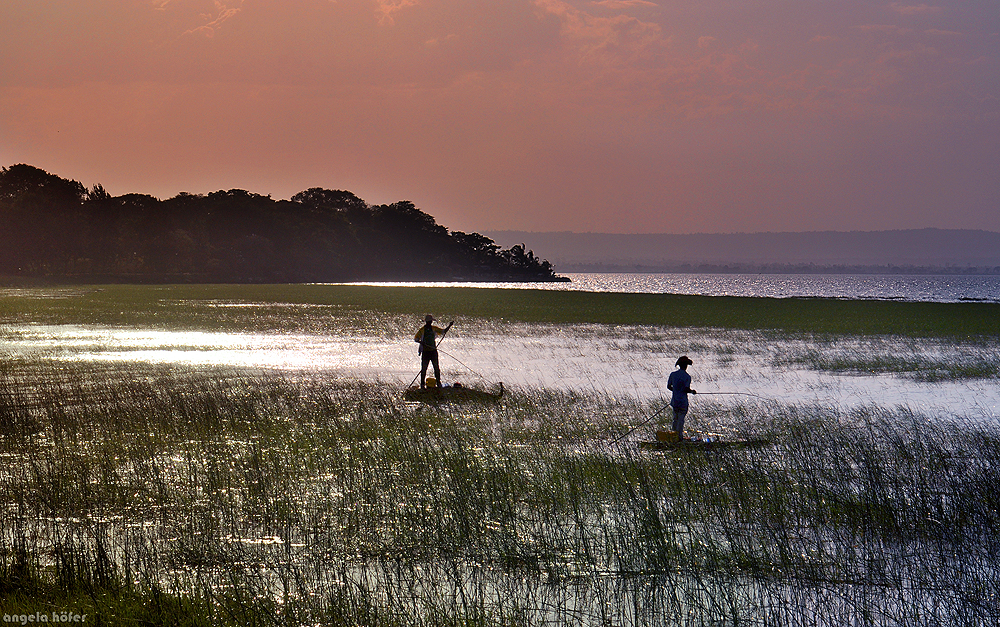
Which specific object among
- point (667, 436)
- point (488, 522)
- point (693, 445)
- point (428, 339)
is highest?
point (428, 339)

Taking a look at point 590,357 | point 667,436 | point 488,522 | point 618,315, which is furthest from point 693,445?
point 618,315

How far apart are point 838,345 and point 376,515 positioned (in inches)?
1516

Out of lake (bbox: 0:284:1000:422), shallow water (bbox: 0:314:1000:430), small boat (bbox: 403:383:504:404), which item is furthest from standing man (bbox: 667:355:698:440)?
small boat (bbox: 403:383:504:404)

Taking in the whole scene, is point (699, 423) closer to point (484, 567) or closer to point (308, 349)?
point (484, 567)

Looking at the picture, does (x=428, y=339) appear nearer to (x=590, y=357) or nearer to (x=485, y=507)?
(x=485, y=507)

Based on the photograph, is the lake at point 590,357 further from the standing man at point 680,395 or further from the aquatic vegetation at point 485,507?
the standing man at point 680,395

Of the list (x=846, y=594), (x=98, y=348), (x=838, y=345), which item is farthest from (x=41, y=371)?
(x=838, y=345)

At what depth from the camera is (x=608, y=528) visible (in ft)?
38.9

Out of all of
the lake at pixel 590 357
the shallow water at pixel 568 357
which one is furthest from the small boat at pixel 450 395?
the shallow water at pixel 568 357

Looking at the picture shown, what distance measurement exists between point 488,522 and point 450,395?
37.4 ft

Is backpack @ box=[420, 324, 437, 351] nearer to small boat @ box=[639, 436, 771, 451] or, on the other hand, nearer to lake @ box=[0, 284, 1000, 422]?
lake @ box=[0, 284, 1000, 422]

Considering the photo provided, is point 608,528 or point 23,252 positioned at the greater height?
point 23,252

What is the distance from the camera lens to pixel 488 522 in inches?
480

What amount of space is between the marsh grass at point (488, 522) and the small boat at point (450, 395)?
2819 mm
